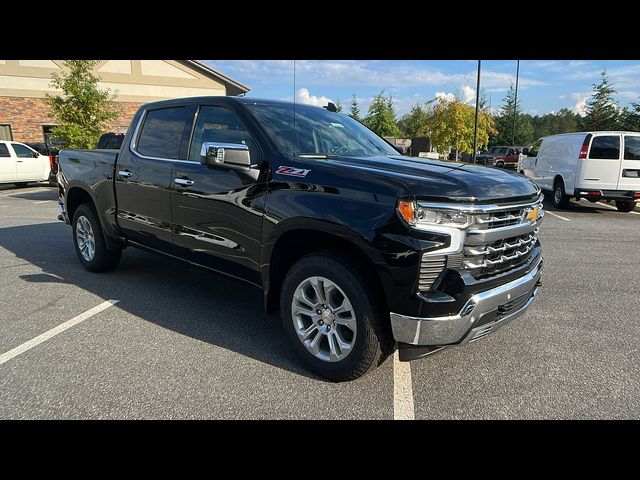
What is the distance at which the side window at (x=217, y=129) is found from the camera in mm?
3596

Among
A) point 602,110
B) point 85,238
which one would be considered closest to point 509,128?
point 602,110

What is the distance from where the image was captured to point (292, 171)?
3098 millimetres

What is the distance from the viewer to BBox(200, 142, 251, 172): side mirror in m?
3.16

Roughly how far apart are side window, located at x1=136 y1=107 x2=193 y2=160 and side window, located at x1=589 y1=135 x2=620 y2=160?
1048 cm

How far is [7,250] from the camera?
6.70m

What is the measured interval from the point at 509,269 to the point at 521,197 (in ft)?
1.60

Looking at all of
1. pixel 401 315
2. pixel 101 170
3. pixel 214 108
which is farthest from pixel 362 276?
pixel 101 170

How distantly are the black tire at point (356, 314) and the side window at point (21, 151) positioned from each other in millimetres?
16839

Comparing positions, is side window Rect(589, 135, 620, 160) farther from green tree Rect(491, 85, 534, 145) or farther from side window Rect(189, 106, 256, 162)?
green tree Rect(491, 85, 534, 145)

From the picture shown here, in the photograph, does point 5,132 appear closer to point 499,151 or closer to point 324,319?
point 324,319

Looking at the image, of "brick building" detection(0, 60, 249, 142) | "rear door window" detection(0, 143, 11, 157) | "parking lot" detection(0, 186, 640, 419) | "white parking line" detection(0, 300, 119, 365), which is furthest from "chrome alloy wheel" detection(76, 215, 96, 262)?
"brick building" detection(0, 60, 249, 142)

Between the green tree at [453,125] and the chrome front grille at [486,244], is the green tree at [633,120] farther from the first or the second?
the chrome front grille at [486,244]

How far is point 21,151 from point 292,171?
1679cm
